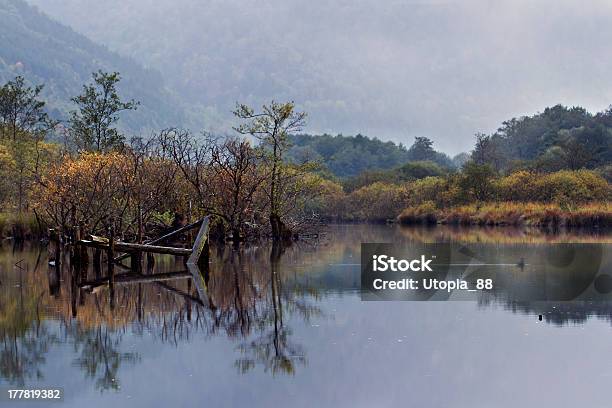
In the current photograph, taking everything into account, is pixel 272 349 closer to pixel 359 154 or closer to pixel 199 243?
pixel 199 243

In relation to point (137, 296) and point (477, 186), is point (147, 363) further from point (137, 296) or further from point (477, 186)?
point (477, 186)

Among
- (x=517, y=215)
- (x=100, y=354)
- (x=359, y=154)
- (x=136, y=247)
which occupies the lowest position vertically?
(x=100, y=354)

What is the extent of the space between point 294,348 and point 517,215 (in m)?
52.3

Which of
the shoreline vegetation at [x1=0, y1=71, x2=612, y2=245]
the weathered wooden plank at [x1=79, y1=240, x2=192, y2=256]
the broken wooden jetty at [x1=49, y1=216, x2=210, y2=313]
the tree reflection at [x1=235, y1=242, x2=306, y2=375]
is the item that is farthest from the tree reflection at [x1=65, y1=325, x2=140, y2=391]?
the shoreline vegetation at [x1=0, y1=71, x2=612, y2=245]

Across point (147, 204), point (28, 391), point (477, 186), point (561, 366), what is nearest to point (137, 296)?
point (28, 391)

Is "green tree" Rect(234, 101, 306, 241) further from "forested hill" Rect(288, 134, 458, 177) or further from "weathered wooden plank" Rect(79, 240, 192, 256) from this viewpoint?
"forested hill" Rect(288, 134, 458, 177)

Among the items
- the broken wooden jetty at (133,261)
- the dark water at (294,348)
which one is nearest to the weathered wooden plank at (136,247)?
the broken wooden jetty at (133,261)

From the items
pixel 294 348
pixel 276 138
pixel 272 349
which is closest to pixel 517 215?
pixel 276 138

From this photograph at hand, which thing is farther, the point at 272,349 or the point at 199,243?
the point at 199,243

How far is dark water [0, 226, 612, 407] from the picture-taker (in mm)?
11789

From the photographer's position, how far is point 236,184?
39688 mm

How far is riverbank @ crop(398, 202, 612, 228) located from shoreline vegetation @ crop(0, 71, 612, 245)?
96 millimetres

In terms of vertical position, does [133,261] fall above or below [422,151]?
below

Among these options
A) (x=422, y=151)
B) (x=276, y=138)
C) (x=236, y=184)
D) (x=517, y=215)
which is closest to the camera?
(x=236, y=184)
